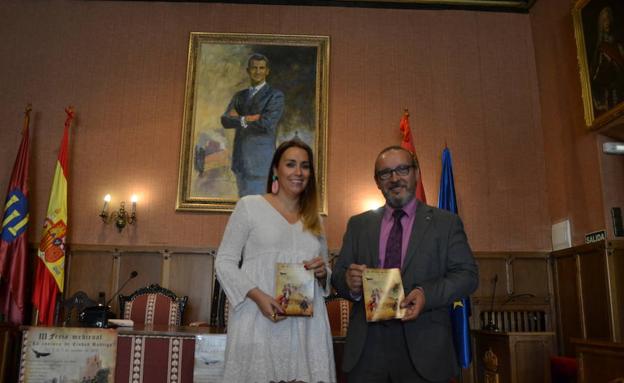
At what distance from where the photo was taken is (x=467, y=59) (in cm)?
621

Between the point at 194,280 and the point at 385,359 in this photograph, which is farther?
the point at 194,280

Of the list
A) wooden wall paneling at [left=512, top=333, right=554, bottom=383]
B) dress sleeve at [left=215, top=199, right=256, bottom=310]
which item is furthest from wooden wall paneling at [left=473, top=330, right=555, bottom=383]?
dress sleeve at [left=215, top=199, right=256, bottom=310]

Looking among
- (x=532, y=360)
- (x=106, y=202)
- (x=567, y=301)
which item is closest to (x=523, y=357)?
(x=532, y=360)

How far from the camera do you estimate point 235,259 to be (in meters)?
2.14

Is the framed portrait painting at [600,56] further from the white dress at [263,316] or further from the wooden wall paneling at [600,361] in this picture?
the white dress at [263,316]

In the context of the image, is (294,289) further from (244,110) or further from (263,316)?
(244,110)

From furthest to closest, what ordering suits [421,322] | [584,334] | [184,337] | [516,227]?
[516,227]
[584,334]
[184,337]
[421,322]

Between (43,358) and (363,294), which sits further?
(43,358)

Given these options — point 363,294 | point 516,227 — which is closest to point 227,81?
point 516,227

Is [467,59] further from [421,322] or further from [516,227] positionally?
[421,322]

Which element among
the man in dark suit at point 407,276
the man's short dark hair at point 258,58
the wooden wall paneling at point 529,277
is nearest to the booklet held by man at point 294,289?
the man in dark suit at point 407,276

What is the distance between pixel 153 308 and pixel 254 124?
2.26 metres

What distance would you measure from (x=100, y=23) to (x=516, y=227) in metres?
5.26

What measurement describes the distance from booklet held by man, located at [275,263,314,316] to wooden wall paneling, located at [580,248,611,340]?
11.9 ft
